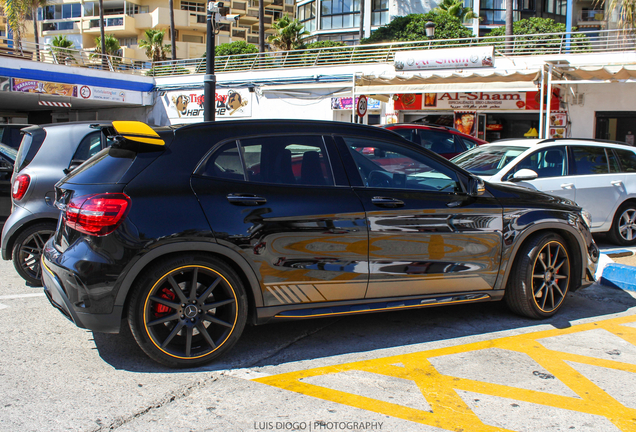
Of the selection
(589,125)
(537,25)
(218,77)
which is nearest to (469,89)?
(589,125)

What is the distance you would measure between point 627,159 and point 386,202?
19.5ft

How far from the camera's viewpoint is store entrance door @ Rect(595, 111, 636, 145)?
61.6 feet

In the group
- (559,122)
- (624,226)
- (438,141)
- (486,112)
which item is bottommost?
(624,226)

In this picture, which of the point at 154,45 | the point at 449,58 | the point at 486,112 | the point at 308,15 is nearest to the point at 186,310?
the point at 449,58

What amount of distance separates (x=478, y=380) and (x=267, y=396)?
4.40 ft

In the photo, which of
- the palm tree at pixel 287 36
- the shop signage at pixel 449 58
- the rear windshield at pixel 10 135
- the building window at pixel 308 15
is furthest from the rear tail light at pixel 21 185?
the building window at pixel 308 15

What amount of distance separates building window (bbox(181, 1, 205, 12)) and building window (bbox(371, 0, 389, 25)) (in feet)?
75.7

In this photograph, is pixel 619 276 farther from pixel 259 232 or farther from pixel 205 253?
pixel 205 253

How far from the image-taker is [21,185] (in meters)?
5.63

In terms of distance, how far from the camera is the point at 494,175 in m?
7.37

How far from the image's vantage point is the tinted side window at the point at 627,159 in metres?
8.28

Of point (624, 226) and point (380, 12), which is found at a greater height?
point (380, 12)

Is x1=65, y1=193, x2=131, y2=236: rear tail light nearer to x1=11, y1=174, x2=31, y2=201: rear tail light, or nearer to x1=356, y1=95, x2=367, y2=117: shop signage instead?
x1=11, y1=174, x2=31, y2=201: rear tail light

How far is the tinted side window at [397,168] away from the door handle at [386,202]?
0.13 m
